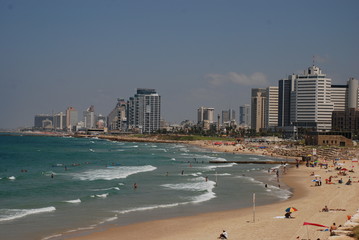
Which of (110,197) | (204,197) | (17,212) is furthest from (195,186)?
(17,212)

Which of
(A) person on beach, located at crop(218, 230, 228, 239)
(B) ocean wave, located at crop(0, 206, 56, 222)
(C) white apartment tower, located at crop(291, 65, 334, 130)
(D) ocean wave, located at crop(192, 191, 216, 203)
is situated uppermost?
(C) white apartment tower, located at crop(291, 65, 334, 130)

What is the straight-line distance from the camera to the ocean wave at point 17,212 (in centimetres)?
3173

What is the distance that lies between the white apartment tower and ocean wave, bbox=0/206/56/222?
161 m

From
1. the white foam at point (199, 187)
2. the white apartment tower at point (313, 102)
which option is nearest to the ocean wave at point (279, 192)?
the white foam at point (199, 187)

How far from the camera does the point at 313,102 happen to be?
187 metres

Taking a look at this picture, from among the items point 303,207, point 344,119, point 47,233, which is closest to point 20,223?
point 47,233

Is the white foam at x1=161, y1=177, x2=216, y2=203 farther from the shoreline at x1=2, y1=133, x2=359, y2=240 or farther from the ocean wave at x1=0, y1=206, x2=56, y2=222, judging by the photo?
the ocean wave at x1=0, y1=206, x2=56, y2=222

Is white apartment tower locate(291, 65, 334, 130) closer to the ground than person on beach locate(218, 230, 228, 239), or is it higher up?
higher up

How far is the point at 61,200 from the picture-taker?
38.9 m

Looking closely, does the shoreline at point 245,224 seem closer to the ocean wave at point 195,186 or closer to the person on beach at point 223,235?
the person on beach at point 223,235

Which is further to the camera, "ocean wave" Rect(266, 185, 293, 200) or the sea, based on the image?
"ocean wave" Rect(266, 185, 293, 200)

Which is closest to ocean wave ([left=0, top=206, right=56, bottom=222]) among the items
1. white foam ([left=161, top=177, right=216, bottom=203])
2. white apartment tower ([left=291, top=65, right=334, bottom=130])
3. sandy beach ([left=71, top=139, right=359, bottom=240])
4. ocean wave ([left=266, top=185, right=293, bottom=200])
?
sandy beach ([left=71, top=139, right=359, bottom=240])

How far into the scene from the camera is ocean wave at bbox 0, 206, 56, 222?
31.7m

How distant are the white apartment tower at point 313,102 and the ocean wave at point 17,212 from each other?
6357 inches
